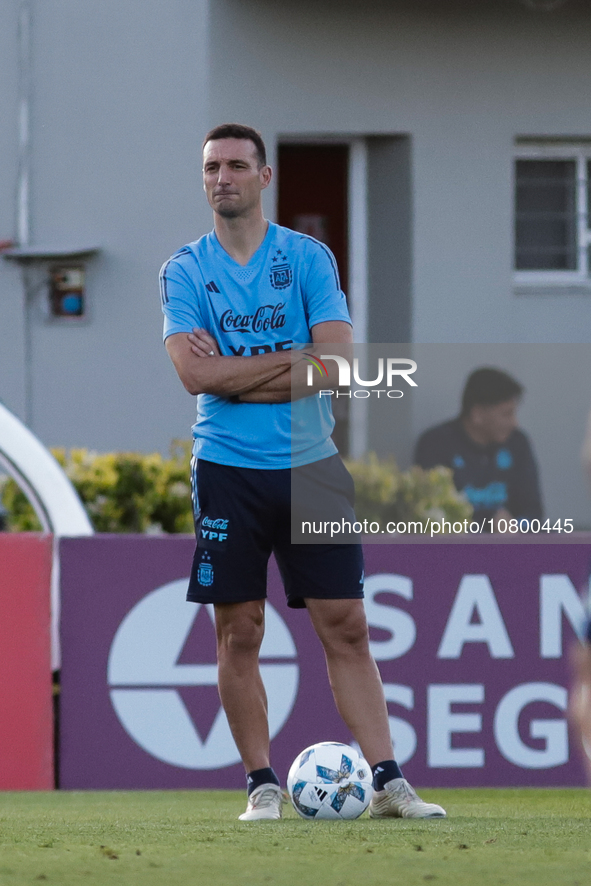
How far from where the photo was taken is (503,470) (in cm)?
794

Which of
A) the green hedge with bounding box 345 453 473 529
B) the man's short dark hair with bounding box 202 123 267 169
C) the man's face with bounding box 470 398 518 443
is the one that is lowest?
the green hedge with bounding box 345 453 473 529

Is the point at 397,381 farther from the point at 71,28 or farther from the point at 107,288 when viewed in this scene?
the point at 71,28

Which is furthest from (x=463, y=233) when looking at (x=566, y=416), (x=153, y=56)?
(x=153, y=56)

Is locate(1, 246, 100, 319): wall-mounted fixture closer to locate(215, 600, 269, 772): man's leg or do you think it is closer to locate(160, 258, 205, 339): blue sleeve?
locate(160, 258, 205, 339): blue sleeve

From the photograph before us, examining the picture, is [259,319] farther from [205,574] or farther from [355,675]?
[355,675]

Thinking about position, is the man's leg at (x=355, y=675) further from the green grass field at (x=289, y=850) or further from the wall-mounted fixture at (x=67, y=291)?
the wall-mounted fixture at (x=67, y=291)

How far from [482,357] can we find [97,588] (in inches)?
206

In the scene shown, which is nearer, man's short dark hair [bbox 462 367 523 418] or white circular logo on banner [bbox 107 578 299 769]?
white circular logo on banner [bbox 107 578 299 769]

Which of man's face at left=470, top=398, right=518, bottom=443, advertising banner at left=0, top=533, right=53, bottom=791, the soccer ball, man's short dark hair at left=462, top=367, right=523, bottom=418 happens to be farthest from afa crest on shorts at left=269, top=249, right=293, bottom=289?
man's short dark hair at left=462, top=367, right=523, bottom=418

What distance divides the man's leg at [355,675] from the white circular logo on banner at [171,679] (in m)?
1.96

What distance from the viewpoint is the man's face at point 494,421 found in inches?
318

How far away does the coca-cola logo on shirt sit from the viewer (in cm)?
448

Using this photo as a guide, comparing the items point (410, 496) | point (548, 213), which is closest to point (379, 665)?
point (410, 496)

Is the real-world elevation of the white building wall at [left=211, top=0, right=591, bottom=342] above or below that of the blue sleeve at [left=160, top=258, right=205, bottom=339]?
above
